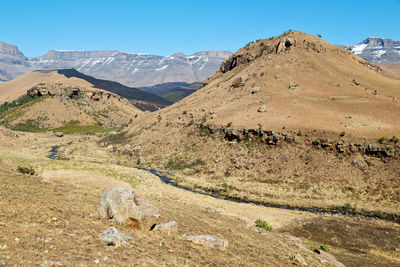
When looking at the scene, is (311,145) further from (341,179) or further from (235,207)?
(235,207)

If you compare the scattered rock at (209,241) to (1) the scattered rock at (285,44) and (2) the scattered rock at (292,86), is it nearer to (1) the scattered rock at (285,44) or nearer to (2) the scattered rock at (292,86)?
(2) the scattered rock at (292,86)

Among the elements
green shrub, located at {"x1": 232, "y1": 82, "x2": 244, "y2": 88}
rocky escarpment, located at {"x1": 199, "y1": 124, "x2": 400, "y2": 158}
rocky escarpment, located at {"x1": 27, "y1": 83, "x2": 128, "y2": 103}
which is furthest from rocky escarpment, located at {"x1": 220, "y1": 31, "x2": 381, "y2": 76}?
rocky escarpment, located at {"x1": 27, "y1": 83, "x2": 128, "y2": 103}

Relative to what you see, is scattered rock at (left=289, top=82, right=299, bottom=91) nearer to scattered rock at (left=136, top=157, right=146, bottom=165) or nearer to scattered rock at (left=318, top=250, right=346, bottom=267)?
scattered rock at (left=136, top=157, right=146, bottom=165)

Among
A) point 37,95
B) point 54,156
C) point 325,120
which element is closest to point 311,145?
point 325,120

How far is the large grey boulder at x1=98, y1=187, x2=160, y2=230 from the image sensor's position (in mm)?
18531

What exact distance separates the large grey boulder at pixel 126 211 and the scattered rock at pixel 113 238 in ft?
6.09

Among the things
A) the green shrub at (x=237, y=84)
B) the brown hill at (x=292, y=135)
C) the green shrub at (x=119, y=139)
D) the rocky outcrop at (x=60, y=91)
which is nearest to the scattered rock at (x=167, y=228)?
the brown hill at (x=292, y=135)

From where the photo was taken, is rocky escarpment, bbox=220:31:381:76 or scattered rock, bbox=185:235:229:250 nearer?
scattered rock, bbox=185:235:229:250

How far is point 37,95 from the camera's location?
174125 millimetres

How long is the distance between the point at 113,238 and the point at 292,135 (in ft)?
188

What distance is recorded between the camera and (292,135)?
65.7 metres

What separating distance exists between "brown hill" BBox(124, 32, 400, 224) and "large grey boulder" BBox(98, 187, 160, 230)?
35154mm

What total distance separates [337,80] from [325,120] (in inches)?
1294

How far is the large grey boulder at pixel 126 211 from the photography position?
18531 millimetres
